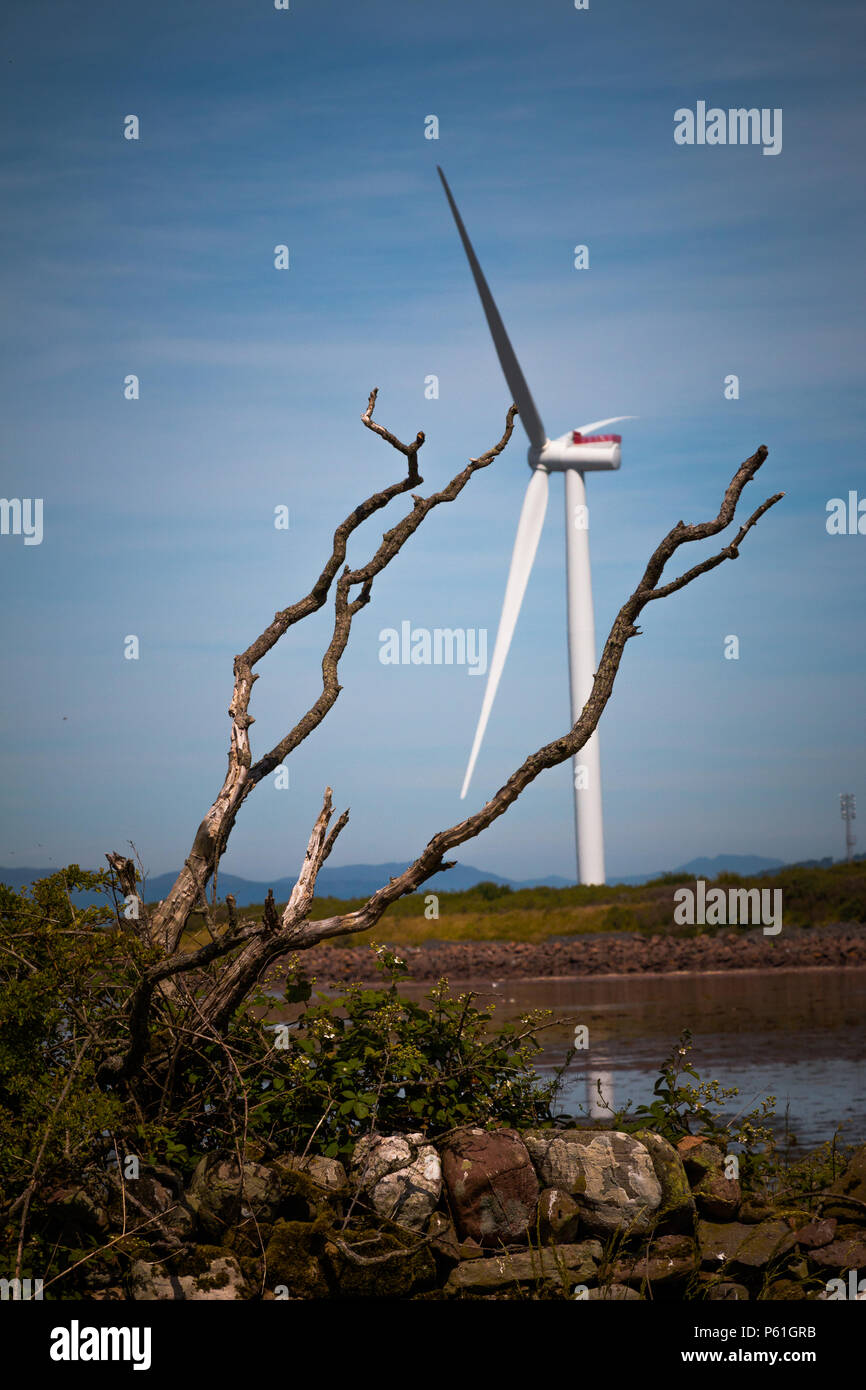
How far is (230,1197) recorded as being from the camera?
27.1ft

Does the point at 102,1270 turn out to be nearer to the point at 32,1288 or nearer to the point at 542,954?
the point at 32,1288

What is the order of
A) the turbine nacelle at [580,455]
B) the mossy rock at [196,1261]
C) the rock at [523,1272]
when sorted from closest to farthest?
the mossy rock at [196,1261], the rock at [523,1272], the turbine nacelle at [580,455]

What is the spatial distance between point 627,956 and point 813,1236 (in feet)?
95.2

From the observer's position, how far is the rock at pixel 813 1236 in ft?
28.4

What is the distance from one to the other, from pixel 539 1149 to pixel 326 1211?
5.00 ft

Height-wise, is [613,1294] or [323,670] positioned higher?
[323,670]

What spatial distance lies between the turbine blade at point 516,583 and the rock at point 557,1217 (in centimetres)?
2331

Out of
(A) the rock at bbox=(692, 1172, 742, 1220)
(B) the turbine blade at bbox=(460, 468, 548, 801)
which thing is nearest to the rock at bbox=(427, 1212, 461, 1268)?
(A) the rock at bbox=(692, 1172, 742, 1220)

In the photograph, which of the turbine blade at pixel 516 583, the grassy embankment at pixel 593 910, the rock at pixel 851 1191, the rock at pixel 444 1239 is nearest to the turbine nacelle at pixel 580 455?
the turbine blade at pixel 516 583

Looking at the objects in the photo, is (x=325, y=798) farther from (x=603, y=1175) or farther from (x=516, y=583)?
(x=516, y=583)

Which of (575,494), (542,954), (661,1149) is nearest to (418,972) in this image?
(542,954)

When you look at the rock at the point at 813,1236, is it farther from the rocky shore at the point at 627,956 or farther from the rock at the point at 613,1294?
the rocky shore at the point at 627,956

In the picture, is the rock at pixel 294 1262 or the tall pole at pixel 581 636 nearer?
the rock at pixel 294 1262

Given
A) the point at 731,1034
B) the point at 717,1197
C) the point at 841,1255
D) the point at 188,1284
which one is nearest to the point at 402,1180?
the point at 188,1284
